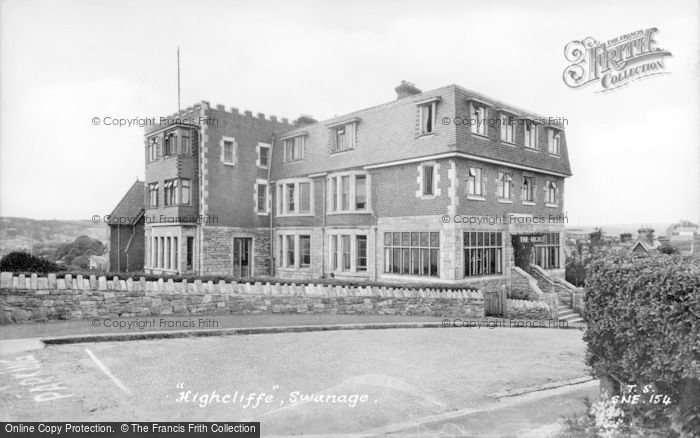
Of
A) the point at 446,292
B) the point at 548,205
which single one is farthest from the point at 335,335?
the point at 548,205

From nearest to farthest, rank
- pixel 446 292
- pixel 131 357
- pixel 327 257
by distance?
pixel 131 357 → pixel 446 292 → pixel 327 257

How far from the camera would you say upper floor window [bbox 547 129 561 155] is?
27.5m

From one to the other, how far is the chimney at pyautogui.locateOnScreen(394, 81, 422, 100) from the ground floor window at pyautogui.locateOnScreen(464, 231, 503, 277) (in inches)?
331

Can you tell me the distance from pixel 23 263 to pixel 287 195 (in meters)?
16.5

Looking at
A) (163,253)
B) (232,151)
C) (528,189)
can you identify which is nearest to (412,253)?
(528,189)

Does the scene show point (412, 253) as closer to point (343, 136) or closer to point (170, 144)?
point (343, 136)

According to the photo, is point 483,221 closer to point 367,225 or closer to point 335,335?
point 367,225

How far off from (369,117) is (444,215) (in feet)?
24.6

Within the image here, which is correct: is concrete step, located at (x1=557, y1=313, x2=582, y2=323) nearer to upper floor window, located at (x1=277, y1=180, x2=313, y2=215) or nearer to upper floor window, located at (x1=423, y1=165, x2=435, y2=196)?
upper floor window, located at (x1=423, y1=165, x2=435, y2=196)

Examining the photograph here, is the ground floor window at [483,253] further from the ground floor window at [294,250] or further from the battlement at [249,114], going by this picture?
the battlement at [249,114]

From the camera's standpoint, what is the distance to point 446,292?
19.3 meters

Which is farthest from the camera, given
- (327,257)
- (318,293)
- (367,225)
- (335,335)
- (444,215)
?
(327,257)

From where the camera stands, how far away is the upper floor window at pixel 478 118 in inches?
869

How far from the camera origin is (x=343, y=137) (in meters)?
27.0
